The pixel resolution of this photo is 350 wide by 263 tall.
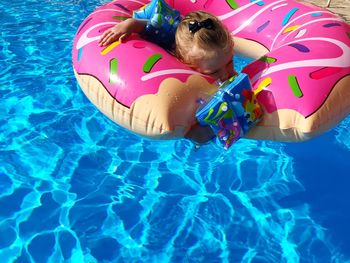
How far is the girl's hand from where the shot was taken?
285 cm

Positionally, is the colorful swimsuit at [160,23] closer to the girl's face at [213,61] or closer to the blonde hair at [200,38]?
the blonde hair at [200,38]

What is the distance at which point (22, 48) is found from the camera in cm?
519

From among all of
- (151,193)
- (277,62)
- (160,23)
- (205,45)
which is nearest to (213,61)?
(205,45)

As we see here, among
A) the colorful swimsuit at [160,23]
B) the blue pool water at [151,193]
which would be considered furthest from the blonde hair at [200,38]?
the blue pool water at [151,193]

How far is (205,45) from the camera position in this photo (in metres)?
2.62

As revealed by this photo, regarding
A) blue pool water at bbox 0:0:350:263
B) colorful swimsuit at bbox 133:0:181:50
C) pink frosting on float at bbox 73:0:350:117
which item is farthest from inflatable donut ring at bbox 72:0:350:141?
blue pool water at bbox 0:0:350:263

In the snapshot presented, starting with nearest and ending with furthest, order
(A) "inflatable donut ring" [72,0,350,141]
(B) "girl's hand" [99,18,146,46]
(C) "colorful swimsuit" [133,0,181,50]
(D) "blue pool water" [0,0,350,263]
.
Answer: (A) "inflatable donut ring" [72,0,350,141], (B) "girl's hand" [99,18,146,46], (D) "blue pool water" [0,0,350,263], (C) "colorful swimsuit" [133,0,181,50]

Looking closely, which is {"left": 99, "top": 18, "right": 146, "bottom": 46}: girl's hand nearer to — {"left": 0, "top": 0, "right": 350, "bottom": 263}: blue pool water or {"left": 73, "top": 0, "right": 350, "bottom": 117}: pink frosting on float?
A: {"left": 73, "top": 0, "right": 350, "bottom": 117}: pink frosting on float

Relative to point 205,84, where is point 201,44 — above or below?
above

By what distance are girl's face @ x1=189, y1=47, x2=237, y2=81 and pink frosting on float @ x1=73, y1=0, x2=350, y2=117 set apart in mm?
94

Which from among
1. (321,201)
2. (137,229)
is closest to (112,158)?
(137,229)

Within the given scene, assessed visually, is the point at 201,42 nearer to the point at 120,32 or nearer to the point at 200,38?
the point at 200,38

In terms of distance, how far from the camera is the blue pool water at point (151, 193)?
9.81ft

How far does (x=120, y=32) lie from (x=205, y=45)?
558 mm
